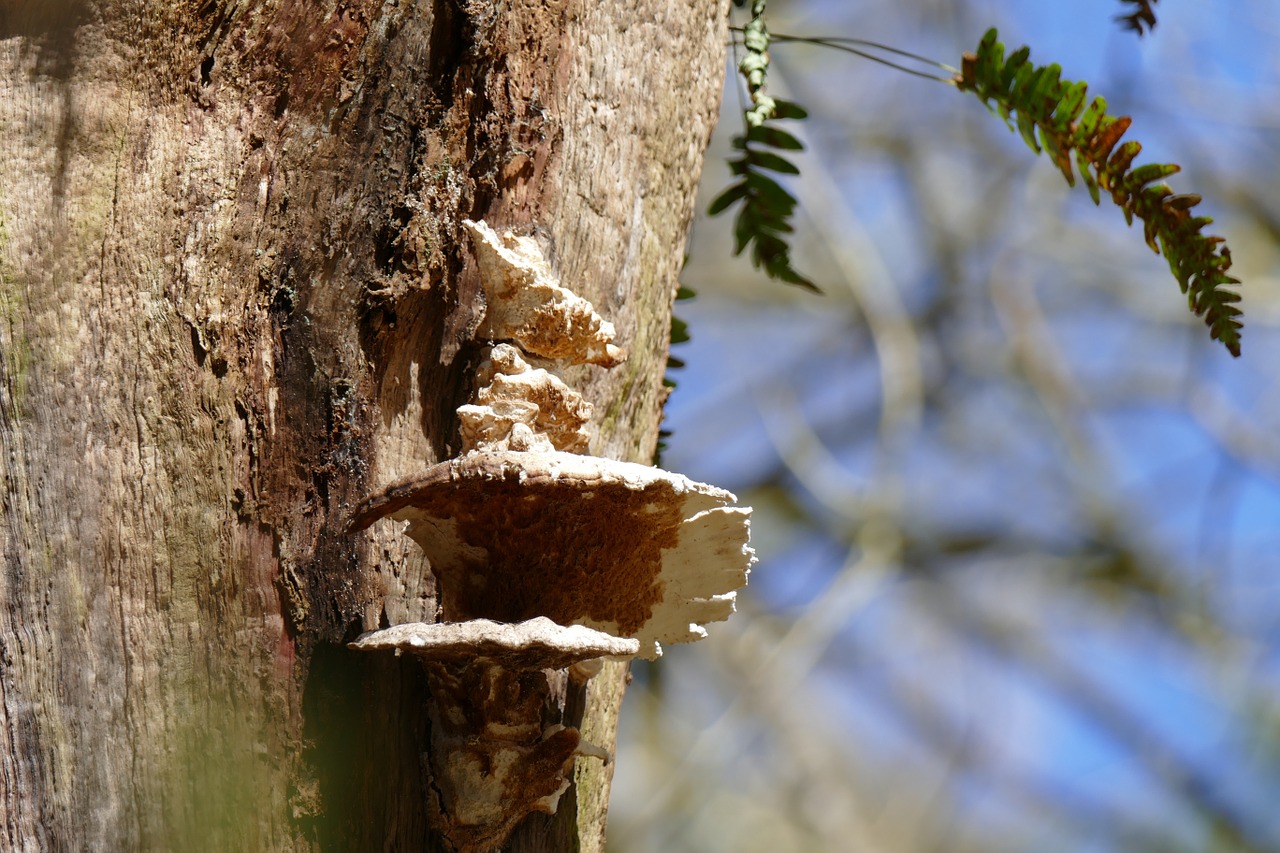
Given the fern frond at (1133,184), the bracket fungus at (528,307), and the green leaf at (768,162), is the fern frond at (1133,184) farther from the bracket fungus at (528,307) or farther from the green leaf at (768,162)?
the bracket fungus at (528,307)

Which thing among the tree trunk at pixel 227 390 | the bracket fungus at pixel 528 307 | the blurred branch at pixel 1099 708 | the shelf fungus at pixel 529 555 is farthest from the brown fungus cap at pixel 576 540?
the blurred branch at pixel 1099 708

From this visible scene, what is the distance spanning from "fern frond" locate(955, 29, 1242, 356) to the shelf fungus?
738 mm

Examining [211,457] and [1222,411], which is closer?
[211,457]

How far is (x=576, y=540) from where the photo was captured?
3.05ft

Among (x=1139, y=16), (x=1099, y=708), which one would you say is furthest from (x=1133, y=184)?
(x=1099, y=708)

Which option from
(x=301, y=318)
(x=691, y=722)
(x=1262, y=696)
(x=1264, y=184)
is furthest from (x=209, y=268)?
(x=1264, y=184)

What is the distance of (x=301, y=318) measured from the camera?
100 centimetres

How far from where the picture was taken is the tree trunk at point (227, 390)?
91 centimetres

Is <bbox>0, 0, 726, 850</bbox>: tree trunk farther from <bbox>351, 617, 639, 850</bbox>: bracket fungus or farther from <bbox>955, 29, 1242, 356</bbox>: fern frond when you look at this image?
<bbox>955, 29, 1242, 356</bbox>: fern frond

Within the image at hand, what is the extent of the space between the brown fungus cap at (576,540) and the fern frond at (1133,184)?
0.74 m

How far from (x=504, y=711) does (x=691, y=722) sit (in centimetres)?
583

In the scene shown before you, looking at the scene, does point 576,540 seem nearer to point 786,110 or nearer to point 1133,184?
point 1133,184

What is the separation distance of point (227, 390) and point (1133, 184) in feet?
3.61

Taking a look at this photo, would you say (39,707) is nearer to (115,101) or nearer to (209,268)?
(209,268)
